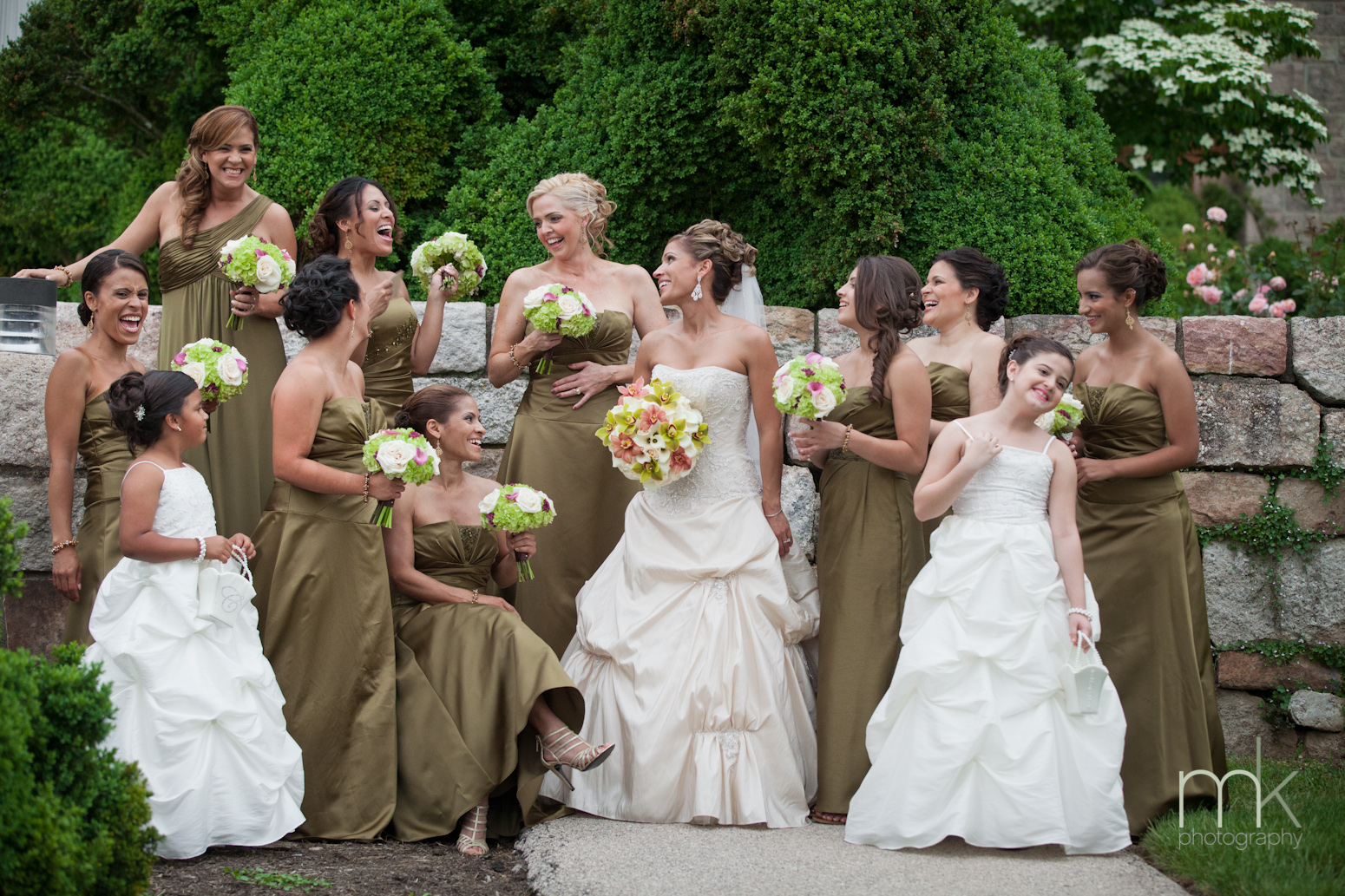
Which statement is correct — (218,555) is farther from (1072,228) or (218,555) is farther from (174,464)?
(1072,228)

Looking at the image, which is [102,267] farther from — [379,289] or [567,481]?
[567,481]

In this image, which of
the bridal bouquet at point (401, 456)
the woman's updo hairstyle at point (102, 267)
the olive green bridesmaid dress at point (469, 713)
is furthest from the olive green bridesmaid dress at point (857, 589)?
the woman's updo hairstyle at point (102, 267)

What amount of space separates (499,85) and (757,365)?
16.0 ft

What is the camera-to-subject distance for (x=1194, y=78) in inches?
456

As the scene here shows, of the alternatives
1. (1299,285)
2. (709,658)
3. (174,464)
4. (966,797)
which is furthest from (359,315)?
(1299,285)

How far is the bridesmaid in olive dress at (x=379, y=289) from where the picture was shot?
16.8 ft

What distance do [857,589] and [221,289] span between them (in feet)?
10.2

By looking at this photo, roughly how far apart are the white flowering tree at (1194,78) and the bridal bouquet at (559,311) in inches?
346

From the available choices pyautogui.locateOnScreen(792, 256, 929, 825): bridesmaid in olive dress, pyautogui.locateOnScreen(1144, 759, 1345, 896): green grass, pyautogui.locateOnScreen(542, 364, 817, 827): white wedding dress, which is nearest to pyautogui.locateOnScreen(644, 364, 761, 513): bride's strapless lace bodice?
pyautogui.locateOnScreen(542, 364, 817, 827): white wedding dress

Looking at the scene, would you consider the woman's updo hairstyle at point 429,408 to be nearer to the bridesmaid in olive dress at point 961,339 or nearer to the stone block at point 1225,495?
the bridesmaid in olive dress at point 961,339

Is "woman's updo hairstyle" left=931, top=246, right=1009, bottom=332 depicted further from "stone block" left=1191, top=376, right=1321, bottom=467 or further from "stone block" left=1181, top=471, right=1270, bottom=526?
"stone block" left=1181, top=471, right=1270, bottom=526

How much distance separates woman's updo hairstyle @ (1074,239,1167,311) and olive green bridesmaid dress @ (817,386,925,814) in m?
1.10

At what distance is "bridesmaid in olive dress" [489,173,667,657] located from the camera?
5.29m

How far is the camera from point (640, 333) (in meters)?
5.66
